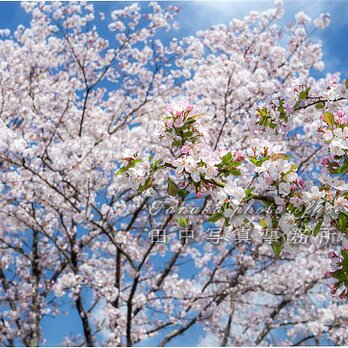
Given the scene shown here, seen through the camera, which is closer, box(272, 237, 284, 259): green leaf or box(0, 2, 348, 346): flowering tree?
box(272, 237, 284, 259): green leaf

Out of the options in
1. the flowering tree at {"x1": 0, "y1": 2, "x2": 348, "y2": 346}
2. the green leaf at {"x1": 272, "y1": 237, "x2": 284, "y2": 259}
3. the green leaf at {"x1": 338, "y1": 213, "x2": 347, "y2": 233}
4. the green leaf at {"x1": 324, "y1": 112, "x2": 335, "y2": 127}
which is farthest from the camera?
the flowering tree at {"x1": 0, "y1": 2, "x2": 348, "y2": 346}

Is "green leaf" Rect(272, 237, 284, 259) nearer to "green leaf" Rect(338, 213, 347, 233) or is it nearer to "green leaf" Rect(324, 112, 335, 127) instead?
"green leaf" Rect(338, 213, 347, 233)

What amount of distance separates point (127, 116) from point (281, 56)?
3.65 meters

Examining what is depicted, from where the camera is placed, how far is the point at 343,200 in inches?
93.1

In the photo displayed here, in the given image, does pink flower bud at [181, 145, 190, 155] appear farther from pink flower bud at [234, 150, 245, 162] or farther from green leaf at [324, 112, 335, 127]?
green leaf at [324, 112, 335, 127]

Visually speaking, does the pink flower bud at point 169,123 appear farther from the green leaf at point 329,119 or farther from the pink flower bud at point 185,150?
the green leaf at point 329,119

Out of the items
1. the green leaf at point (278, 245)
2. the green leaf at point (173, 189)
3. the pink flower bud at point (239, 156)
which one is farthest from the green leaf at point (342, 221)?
the green leaf at point (173, 189)

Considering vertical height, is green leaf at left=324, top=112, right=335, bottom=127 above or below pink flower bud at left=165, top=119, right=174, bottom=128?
below

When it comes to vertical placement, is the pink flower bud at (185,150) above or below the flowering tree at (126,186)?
below

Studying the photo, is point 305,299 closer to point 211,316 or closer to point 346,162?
point 211,316

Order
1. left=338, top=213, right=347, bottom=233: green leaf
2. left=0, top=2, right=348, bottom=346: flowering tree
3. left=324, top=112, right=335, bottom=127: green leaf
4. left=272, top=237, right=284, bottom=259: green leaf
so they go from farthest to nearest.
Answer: left=0, top=2, right=348, bottom=346: flowering tree, left=324, top=112, right=335, bottom=127: green leaf, left=272, top=237, right=284, bottom=259: green leaf, left=338, top=213, right=347, bottom=233: green leaf

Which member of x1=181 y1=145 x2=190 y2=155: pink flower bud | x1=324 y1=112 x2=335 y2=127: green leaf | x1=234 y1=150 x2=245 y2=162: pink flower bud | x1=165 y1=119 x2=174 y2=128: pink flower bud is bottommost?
x1=234 y1=150 x2=245 y2=162: pink flower bud

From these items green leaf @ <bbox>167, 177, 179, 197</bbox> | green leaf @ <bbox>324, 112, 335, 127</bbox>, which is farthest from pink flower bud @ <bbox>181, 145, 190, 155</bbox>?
green leaf @ <bbox>324, 112, 335, 127</bbox>

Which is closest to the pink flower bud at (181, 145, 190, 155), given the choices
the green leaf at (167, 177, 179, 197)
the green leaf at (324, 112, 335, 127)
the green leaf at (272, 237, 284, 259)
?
the green leaf at (167, 177, 179, 197)
